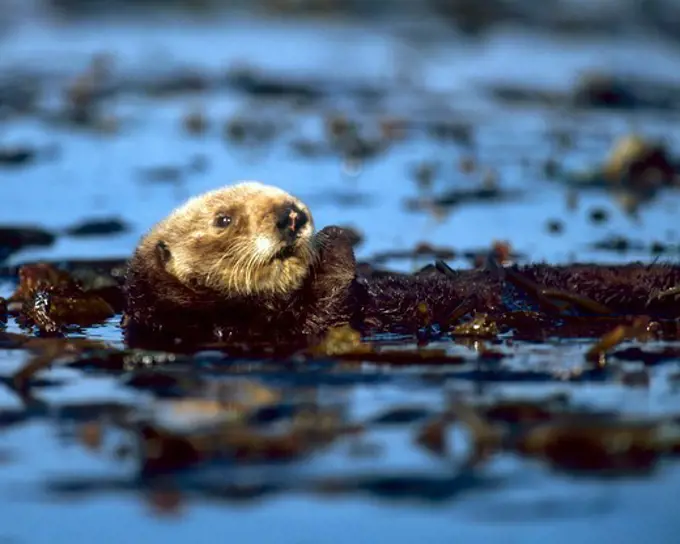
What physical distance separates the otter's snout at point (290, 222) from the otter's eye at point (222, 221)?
0.41m

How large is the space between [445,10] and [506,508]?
20166mm

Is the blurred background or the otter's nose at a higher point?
the blurred background

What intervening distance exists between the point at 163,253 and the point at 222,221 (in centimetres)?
33

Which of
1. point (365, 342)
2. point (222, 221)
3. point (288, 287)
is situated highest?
point (222, 221)

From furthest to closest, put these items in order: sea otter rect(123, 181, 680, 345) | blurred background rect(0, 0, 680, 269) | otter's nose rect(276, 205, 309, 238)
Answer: blurred background rect(0, 0, 680, 269), sea otter rect(123, 181, 680, 345), otter's nose rect(276, 205, 309, 238)

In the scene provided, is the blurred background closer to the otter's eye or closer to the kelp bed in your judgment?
the kelp bed

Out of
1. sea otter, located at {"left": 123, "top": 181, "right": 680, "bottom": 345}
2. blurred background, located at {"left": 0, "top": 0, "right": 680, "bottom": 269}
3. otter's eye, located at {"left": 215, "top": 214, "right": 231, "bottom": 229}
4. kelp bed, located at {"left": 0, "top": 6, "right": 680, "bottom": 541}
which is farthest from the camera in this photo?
blurred background, located at {"left": 0, "top": 0, "right": 680, "bottom": 269}

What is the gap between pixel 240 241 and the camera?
6121 mm

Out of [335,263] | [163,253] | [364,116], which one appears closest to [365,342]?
[335,263]

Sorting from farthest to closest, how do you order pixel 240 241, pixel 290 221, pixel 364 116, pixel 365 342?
pixel 364 116, pixel 365 342, pixel 240 241, pixel 290 221

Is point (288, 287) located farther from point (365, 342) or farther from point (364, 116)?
point (364, 116)

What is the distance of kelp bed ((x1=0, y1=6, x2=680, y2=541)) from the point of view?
4477 millimetres

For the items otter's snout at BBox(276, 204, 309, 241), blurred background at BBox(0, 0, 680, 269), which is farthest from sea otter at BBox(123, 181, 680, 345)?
blurred background at BBox(0, 0, 680, 269)

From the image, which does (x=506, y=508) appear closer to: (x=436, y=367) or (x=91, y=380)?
(x=436, y=367)
